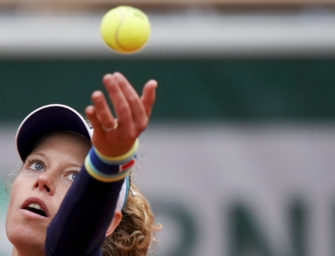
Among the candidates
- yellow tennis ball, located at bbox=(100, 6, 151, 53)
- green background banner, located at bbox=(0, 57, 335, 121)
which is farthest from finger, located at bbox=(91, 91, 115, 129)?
green background banner, located at bbox=(0, 57, 335, 121)

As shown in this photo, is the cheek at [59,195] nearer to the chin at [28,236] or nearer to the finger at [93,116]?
the chin at [28,236]

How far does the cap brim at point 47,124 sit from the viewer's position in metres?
2.60

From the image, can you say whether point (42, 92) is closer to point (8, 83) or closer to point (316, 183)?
point (8, 83)

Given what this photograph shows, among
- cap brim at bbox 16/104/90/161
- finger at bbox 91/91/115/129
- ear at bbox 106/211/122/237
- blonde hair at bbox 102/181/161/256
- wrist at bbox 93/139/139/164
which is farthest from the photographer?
blonde hair at bbox 102/181/161/256

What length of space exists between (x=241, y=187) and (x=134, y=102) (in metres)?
3.19

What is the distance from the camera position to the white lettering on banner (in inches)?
203

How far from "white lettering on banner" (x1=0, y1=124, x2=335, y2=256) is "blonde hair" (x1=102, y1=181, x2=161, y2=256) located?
2.13 m

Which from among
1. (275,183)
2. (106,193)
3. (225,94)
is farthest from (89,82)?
(106,193)

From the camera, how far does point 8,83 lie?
17.5ft

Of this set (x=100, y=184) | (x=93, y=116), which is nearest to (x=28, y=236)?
(x=100, y=184)

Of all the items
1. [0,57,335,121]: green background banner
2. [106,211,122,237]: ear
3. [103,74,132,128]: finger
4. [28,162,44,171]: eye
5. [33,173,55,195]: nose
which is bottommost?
[103,74,132,128]: finger

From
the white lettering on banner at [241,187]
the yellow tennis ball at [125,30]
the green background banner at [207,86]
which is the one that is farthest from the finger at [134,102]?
the green background banner at [207,86]

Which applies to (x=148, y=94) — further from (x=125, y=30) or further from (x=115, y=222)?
(x=115, y=222)

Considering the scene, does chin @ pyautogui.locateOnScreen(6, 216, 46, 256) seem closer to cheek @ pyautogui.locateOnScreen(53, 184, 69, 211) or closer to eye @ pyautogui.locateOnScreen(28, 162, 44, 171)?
cheek @ pyautogui.locateOnScreen(53, 184, 69, 211)
